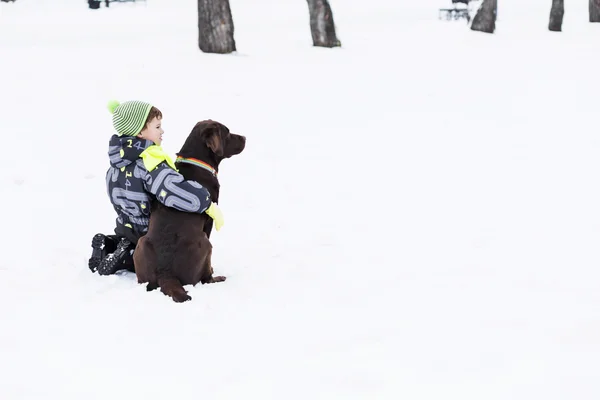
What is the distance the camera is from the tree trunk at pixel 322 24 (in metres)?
15.7

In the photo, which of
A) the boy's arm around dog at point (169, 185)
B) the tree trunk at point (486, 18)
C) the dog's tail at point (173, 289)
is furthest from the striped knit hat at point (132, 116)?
the tree trunk at point (486, 18)

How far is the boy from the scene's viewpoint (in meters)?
4.74

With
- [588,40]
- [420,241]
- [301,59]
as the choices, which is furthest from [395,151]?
[588,40]

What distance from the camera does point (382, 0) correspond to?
32.4 m

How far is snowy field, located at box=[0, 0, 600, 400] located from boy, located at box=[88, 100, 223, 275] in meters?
0.57

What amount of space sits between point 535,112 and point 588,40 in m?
10.5

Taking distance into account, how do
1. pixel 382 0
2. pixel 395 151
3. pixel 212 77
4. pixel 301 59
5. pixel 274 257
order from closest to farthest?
pixel 274 257
pixel 395 151
pixel 212 77
pixel 301 59
pixel 382 0

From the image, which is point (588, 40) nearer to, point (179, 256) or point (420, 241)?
point (420, 241)

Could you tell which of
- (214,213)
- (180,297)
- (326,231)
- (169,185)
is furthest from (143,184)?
(326,231)

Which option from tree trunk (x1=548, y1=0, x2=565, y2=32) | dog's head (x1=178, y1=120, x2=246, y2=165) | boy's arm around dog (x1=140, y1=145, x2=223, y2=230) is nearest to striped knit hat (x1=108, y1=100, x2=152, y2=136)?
boy's arm around dog (x1=140, y1=145, x2=223, y2=230)

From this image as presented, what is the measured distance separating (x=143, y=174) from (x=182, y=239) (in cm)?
51

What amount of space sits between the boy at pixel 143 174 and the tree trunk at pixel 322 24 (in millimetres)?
11401

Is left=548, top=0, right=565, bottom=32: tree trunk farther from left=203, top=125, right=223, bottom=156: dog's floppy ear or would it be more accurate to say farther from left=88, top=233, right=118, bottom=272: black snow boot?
left=88, top=233, right=118, bottom=272: black snow boot

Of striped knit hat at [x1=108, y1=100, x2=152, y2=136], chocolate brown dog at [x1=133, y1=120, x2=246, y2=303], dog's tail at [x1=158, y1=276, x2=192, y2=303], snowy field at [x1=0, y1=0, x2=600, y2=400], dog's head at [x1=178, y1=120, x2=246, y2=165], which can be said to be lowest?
snowy field at [x1=0, y1=0, x2=600, y2=400]
